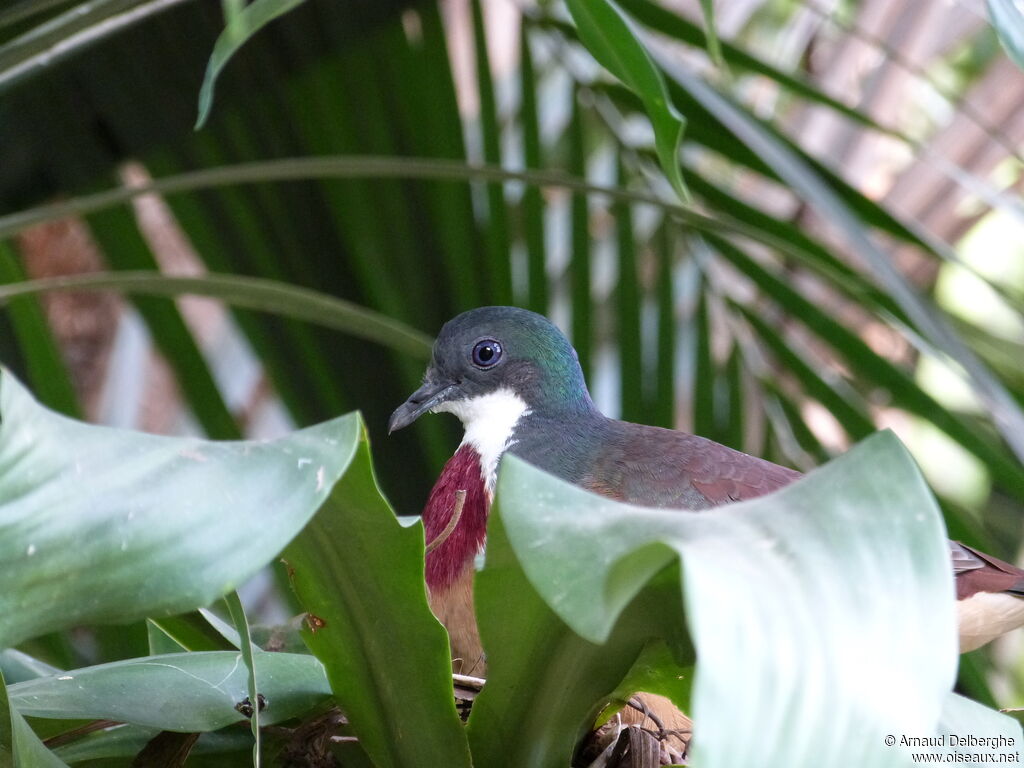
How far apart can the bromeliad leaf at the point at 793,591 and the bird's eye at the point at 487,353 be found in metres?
0.82

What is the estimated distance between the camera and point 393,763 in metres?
0.61

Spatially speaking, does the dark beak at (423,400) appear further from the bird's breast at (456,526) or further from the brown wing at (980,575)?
the brown wing at (980,575)

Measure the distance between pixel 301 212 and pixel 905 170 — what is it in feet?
3.19

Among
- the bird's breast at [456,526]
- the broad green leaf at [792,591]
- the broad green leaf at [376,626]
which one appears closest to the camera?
the broad green leaf at [792,591]

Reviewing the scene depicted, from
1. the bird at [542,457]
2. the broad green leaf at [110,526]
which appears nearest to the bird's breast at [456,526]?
the bird at [542,457]

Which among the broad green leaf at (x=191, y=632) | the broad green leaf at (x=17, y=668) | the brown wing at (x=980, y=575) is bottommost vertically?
the broad green leaf at (x=17, y=668)

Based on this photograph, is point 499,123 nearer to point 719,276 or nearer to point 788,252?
point 719,276

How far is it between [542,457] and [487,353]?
15 centimetres

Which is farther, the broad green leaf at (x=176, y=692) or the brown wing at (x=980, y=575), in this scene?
the brown wing at (x=980, y=575)

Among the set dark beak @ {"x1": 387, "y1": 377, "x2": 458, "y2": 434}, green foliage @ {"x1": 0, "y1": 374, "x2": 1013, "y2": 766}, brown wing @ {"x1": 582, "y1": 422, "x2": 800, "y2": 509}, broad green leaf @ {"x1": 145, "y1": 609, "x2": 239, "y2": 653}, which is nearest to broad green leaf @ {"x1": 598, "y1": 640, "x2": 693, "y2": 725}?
green foliage @ {"x1": 0, "y1": 374, "x2": 1013, "y2": 766}

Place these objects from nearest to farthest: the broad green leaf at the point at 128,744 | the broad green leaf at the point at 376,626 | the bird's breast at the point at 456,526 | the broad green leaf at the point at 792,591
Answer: the broad green leaf at the point at 792,591
the broad green leaf at the point at 376,626
the broad green leaf at the point at 128,744
the bird's breast at the point at 456,526

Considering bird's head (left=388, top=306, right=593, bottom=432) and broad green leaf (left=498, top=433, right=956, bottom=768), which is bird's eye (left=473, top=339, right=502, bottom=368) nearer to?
bird's head (left=388, top=306, right=593, bottom=432)


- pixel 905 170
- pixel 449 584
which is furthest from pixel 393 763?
pixel 905 170

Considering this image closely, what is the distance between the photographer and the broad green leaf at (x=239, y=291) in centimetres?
89
